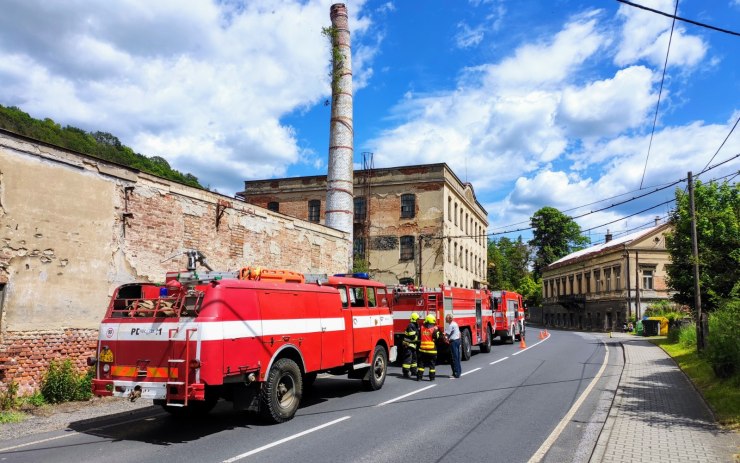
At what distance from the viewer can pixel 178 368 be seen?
24.9 feet

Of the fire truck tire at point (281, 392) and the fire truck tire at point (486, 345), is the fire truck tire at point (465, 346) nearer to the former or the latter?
the fire truck tire at point (486, 345)

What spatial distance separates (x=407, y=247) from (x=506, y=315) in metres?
13.0

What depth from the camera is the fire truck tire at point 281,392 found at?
27.9ft

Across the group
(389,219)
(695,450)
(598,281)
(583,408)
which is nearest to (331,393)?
(583,408)

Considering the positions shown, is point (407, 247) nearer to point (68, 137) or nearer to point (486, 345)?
point (486, 345)

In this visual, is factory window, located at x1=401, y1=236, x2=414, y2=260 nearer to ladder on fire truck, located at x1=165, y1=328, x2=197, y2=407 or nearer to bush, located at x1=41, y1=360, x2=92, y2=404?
bush, located at x1=41, y1=360, x2=92, y2=404

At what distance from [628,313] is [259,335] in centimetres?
4693

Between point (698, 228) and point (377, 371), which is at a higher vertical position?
point (698, 228)

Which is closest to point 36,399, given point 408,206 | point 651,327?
point 408,206

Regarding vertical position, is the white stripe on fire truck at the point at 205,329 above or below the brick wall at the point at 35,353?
above

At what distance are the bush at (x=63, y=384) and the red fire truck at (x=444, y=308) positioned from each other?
9.18 metres

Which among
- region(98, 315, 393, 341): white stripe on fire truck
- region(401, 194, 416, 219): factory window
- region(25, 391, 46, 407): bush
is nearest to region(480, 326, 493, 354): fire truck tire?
region(98, 315, 393, 341): white stripe on fire truck

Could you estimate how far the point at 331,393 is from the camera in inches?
475

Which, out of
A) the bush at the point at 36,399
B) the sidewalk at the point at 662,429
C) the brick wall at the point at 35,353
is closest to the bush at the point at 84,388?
the brick wall at the point at 35,353
